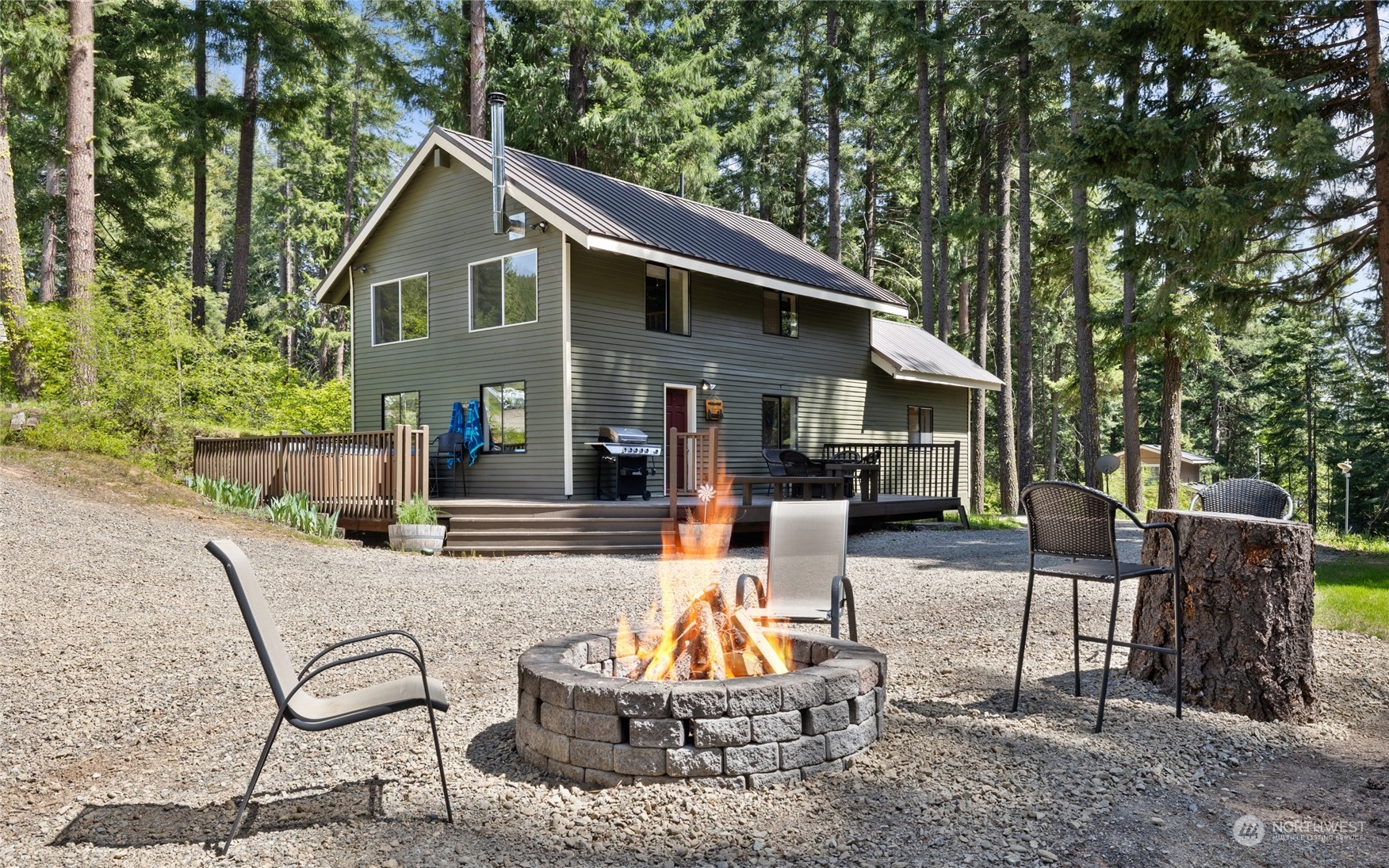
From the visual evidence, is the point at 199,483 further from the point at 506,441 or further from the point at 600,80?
the point at 600,80

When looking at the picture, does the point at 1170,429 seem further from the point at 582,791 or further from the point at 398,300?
the point at 582,791

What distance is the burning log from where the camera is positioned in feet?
11.8

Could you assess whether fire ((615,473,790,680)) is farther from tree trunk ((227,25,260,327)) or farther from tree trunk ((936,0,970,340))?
tree trunk ((227,25,260,327))

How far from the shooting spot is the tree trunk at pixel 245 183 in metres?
18.2

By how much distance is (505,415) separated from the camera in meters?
13.8

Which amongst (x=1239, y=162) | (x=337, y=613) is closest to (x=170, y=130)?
(x=337, y=613)

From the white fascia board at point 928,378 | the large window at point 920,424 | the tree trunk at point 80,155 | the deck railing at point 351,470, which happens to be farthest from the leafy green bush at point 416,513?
the large window at point 920,424

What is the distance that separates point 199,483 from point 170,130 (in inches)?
430

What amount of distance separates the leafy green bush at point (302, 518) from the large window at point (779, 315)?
8.21 metres

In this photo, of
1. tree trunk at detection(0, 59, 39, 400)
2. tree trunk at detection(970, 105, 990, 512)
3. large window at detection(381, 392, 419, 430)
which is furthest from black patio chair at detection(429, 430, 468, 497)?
→ tree trunk at detection(970, 105, 990, 512)

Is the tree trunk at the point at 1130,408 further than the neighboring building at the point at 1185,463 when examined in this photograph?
No

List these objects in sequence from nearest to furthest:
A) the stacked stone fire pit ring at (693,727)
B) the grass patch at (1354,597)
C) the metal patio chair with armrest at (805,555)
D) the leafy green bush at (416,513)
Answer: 1. the stacked stone fire pit ring at (693,727)
2. the metal patio chair with armrest at (805,555)
3. the grass patch at (1354,597)
4. the leafy green bush at (416,513)

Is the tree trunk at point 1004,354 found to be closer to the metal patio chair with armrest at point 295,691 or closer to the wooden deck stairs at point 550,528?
the wooden deck stairs at point 550,528

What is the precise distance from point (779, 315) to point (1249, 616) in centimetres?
1266
